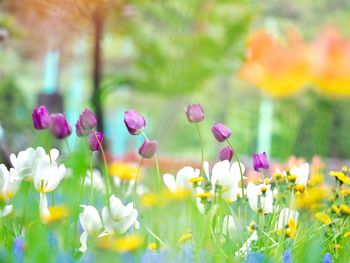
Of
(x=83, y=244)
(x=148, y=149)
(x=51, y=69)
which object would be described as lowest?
(x=51, y=69)

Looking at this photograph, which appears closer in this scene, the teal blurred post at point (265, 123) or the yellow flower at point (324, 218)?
the yellow flower at point (324, 218)

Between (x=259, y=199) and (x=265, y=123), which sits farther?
(x=265, y=123)

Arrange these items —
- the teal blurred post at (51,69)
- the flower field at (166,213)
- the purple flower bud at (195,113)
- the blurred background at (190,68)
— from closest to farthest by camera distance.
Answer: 1. the flower field at (166,213)
2. the purple flower bud at (195,113)
3. the blurred background at (190,68)
4. the teal blurred post at (51,69)

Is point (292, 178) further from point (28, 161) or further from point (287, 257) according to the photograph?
point (28, 161)

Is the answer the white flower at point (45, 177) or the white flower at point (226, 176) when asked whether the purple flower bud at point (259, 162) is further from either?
the white flower at point (45, 177)

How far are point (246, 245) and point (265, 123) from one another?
14.4 m

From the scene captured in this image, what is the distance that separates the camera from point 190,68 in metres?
9.62

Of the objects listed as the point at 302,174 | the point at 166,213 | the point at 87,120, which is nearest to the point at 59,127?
the point at 87,120

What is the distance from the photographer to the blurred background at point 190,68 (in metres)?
6.27

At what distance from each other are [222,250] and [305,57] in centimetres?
1345

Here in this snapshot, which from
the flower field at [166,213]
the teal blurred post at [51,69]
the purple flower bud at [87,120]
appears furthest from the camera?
the teal blurred post at [51,69]

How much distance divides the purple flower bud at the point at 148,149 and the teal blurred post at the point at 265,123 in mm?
13502

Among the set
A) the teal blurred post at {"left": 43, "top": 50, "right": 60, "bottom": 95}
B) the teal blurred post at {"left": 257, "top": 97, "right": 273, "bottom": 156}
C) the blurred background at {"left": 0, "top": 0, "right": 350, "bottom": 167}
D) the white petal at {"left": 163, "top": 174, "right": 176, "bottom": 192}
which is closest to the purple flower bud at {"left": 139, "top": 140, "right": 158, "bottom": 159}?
the white petal at {"left": 163, "top": 174, "right": 176, "bottom": 192}

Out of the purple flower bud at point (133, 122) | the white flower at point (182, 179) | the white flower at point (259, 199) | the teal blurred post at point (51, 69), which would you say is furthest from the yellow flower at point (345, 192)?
the teal blurred post at point (51, 69)
